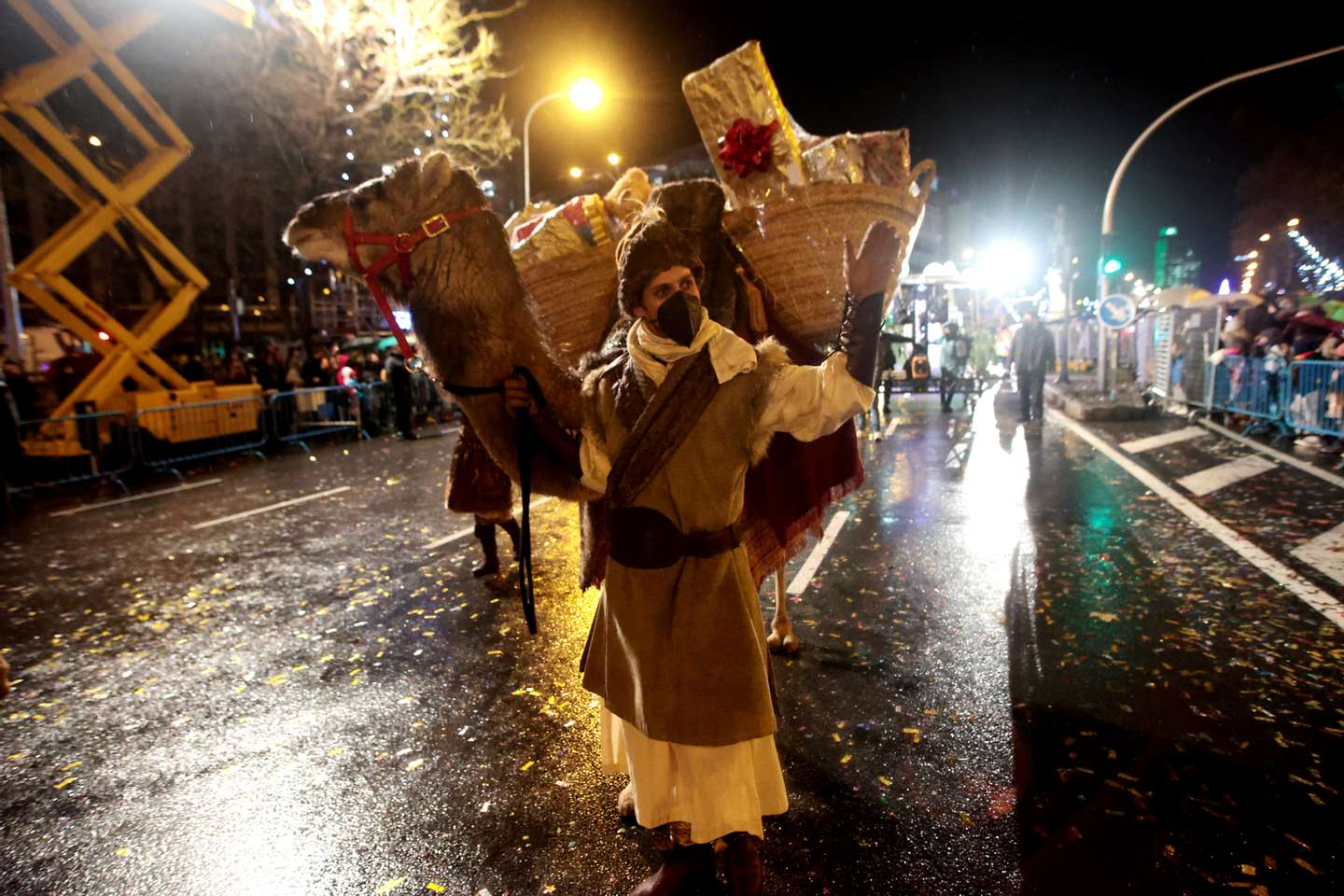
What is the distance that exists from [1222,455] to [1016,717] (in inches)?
349

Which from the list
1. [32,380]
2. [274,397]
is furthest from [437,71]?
[32,380]

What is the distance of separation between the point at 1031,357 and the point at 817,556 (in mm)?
9323

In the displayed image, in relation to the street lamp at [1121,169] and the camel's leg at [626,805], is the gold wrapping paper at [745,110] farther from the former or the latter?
the street lamp at [1121,169]

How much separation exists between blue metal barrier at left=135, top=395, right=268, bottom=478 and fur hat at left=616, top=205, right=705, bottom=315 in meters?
11.7

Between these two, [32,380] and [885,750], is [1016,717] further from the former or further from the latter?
[32,380]

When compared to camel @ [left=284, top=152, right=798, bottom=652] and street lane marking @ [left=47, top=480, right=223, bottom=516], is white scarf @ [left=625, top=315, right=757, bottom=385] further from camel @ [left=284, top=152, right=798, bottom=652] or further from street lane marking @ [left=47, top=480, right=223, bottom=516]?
street lane marking @ [left=47, top=480, right=223, bottom=516]

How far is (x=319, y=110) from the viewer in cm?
1778

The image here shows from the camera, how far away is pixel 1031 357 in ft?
44.7

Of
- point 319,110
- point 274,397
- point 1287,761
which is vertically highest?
point 319,110

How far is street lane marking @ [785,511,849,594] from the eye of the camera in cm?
568

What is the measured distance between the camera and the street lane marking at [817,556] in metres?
5.68

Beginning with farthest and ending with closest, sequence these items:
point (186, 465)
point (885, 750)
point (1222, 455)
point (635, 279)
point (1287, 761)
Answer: point (186, 465) < point (1222, 455) < point (885, 750) < point (1287, 761) < point (635, 279)

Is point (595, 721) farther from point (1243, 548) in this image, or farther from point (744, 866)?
point (1243, 548)

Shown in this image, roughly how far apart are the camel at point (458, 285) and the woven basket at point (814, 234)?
110 centimetres
